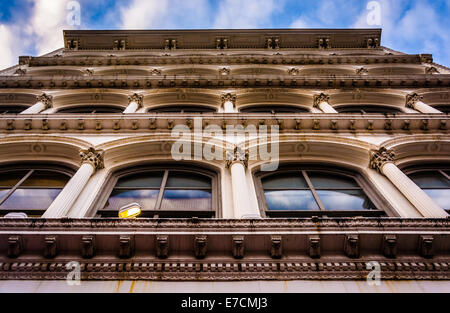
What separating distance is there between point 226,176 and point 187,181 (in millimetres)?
1169

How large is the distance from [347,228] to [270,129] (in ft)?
18.4

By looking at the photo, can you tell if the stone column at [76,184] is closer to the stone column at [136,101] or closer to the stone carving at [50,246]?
the stone carving at [50,246]

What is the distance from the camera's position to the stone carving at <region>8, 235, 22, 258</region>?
465 cm

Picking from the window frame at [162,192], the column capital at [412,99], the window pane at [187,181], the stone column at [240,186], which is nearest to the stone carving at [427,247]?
the stone column at [240,186]

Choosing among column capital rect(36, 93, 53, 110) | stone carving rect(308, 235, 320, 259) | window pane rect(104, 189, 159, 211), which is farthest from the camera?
column capital rect(36, 93, 53, 110)

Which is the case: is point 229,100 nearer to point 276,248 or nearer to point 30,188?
point 30,188

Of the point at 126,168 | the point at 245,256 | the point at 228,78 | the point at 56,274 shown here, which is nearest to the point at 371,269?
the point at 245,256

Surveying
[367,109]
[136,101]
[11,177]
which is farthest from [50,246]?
[367,109]

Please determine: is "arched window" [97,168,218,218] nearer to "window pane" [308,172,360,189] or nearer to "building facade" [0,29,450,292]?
"building facade" [0,29,450,292]

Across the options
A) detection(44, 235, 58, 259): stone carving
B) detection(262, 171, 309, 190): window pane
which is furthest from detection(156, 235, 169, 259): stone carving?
detection(262, 171, 309, 190): window pane

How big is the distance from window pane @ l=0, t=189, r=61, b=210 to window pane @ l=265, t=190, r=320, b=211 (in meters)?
4.98

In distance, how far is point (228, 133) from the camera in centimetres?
1009

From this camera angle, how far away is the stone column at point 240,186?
608 cm
